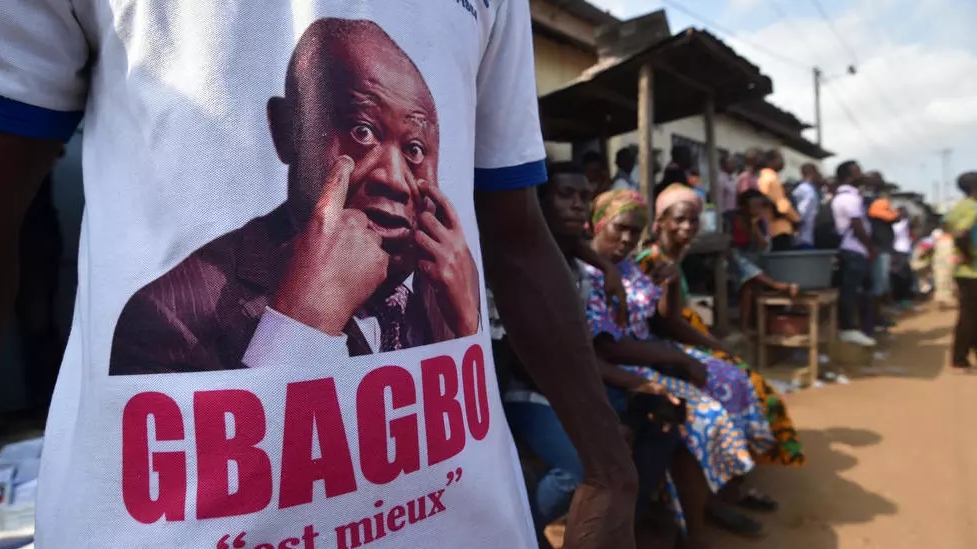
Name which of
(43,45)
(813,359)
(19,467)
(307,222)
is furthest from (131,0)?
(813,359)

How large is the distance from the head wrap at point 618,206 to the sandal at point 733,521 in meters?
1.56

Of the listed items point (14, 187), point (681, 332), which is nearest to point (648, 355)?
point (681, 332)

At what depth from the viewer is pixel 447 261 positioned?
0.65 metres

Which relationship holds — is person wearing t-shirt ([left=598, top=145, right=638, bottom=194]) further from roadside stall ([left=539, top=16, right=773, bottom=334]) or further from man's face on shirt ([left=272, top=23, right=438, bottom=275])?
man's face on shirt ([left=272, top=23, right=438, bottom=275])

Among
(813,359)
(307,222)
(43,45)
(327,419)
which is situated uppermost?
(43,45)

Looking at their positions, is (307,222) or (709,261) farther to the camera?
(709,261)

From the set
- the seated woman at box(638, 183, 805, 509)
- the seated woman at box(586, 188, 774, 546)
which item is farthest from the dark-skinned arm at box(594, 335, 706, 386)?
the seated woman at box(638, 183, 805, 509)

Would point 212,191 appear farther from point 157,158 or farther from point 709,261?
point 709,261

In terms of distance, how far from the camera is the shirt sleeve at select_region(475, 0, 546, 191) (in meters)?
0.79

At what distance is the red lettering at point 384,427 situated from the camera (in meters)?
0.54

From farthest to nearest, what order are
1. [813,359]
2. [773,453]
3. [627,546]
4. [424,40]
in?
1. [813,359]
2. [773,453]
3. [627,546]
4. [424,40]

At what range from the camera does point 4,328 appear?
2.06 ft

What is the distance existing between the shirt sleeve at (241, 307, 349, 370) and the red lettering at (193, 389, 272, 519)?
0.03m

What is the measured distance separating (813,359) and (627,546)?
5266mm
